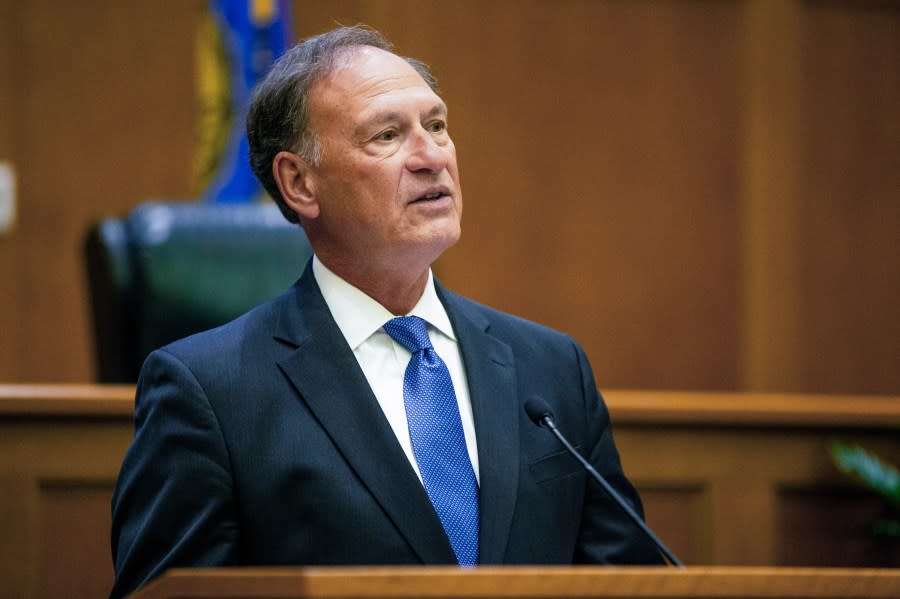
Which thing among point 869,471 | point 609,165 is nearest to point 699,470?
point 869,471

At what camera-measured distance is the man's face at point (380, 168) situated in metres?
1.84

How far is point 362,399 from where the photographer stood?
176 cm

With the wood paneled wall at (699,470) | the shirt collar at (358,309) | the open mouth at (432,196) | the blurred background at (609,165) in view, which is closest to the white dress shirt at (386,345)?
the shirt collar at (358,309)

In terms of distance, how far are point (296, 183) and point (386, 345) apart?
30cm

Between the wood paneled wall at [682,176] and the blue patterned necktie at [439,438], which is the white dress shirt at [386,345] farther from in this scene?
the wood paneled wall at [682,176]

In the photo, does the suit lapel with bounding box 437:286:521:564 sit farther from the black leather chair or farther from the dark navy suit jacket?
the black leather chair

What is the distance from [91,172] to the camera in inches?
164

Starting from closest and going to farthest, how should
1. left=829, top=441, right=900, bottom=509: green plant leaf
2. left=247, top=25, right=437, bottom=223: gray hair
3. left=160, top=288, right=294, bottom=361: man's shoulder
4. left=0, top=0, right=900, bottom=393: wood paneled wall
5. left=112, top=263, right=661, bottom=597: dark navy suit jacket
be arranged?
left=112, top=263, right=661, bottom=597: dark navy suit jacket → left=160, top=288, right=294, bottom=361: man's shoulder → left=247, top=25, right=437, bottom=223: gray hair → left=829, top=441, right=900, bottom=509: green plant leaf → left=0, top=0, right=900, bottom=393: wood paneled wall

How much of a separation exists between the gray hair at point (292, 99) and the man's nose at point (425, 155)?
15 centimetres

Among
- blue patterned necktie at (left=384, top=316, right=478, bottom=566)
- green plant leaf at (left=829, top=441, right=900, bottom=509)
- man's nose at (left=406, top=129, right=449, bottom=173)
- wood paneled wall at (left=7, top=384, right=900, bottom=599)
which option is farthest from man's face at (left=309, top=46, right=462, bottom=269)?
green plant leaf at (left=829, top=441, right=900, bottom=509)

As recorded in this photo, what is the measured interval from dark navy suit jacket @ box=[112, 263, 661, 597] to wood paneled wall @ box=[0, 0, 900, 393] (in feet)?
8.32

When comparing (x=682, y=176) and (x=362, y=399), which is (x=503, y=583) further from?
(x=682, y=176)

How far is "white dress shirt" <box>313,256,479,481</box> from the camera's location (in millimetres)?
1813

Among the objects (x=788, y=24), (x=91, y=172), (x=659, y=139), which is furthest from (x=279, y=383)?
(x=788, y=24)
